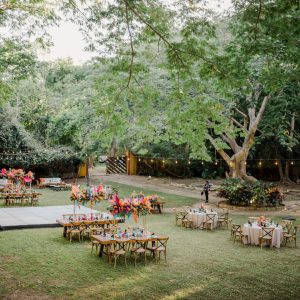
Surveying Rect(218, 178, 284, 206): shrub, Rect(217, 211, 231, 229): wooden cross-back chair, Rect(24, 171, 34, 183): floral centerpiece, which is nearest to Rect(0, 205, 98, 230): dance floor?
Rect(24, 171, 34, 183): floral centerpiece

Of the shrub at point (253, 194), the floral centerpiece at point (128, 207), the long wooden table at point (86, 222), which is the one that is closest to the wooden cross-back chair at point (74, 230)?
the long wooden table at point (86, 222)

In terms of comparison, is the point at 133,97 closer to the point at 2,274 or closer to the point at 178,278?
the point at 178,278

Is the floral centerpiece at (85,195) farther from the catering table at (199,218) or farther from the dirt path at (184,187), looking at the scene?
the dirt path at (184,187)

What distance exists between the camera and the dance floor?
14883 mm

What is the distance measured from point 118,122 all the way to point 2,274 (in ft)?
15.0

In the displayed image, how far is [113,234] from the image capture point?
37.6 ft

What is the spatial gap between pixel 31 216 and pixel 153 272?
8641mm

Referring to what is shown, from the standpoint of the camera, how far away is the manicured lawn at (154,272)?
8.27 m

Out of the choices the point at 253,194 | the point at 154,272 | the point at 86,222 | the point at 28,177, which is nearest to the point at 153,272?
the point at 154,272

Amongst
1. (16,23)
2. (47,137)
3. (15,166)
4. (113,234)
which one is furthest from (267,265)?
(47,137)

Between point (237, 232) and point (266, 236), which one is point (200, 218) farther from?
point (266, 236)

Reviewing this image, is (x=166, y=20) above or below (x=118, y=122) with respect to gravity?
above

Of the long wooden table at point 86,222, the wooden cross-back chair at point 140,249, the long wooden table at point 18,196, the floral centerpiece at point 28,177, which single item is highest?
the floral centerpiece at point 28,177

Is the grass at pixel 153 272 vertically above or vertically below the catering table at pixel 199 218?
below
